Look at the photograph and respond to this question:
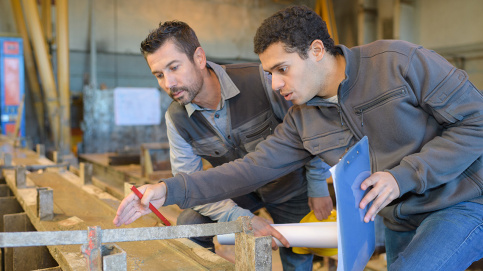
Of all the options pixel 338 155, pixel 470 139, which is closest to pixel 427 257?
pixel 470 139

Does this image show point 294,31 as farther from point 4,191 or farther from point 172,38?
point 4,191

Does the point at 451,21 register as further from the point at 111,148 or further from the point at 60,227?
the point at 60,227

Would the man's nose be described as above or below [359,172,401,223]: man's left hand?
above

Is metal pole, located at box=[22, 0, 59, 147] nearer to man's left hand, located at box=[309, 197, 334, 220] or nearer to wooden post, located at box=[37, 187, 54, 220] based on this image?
wooden post, located at box=[37, 187, 54, 220]

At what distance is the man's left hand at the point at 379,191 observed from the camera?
1200mm

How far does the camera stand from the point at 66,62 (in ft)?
25.6

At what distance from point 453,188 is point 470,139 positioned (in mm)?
186

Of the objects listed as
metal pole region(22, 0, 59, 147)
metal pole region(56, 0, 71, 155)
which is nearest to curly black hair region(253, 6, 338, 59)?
metal pole region(56, 0, 71, 155)

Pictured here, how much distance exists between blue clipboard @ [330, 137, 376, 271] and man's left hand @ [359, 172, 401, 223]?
0.02 meters

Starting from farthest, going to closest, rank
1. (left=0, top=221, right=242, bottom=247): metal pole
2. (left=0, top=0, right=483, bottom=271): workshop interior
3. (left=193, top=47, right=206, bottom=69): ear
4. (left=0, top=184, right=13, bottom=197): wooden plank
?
(left=0, top=0, right=483, bottom=271): workshop interior < (left=0, top=184, right=13, bottom=197): wooden plank < (left=193, top=47, right=206, bottom=69): ear < (left=0, top=221, right=242, bottom=247): metal pole

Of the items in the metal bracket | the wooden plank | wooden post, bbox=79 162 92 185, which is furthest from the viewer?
the wooden plank

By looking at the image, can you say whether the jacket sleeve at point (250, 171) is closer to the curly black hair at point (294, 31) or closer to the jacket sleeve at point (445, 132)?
the curly black hair at point (294, 31)

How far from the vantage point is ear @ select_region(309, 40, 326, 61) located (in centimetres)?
146

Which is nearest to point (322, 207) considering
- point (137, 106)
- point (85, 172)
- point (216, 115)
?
point (216, 115)
